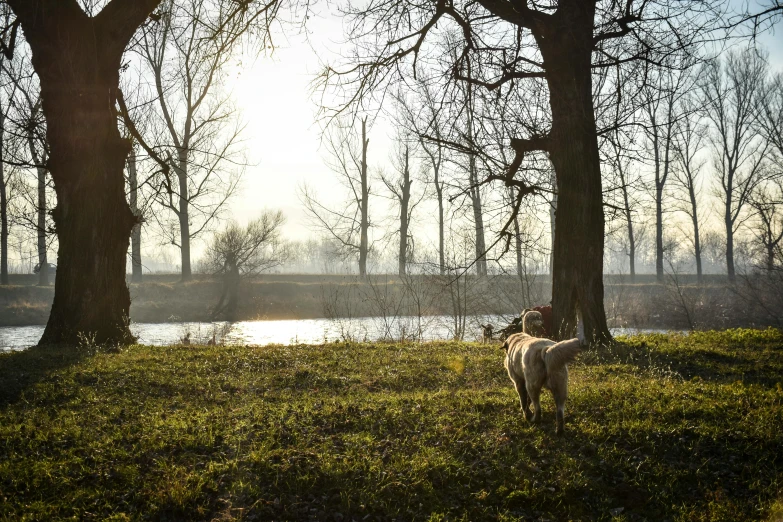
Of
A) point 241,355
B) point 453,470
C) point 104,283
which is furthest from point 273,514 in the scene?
point 104,283

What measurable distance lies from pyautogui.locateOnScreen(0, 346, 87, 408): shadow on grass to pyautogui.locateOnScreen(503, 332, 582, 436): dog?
5429 mm

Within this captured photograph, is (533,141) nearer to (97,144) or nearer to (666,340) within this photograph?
(666,340)

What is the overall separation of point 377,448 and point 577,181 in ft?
22.7

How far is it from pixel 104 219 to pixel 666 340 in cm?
1035

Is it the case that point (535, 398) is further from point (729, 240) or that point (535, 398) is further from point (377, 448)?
point (729, 240)

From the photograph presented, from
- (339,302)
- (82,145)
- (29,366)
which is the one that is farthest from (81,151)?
(339,302)

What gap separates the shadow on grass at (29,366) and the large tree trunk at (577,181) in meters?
7.95

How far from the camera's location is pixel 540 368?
200 inches

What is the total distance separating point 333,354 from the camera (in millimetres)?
9867

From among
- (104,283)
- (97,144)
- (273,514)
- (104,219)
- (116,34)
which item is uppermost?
(116,34)

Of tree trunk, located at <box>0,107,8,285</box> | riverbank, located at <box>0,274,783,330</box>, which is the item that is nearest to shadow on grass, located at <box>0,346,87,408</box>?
riverbank, located at <box>0,274,783,330</box>

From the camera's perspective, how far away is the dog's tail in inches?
184

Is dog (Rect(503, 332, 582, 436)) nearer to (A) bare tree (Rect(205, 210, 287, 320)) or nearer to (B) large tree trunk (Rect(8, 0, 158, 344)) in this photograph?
(B) large tree trunk (Rect(8, 0, 158, 344))

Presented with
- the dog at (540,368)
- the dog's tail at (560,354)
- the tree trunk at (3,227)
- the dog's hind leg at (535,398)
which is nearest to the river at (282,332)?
the tree trunk at (3,227)
